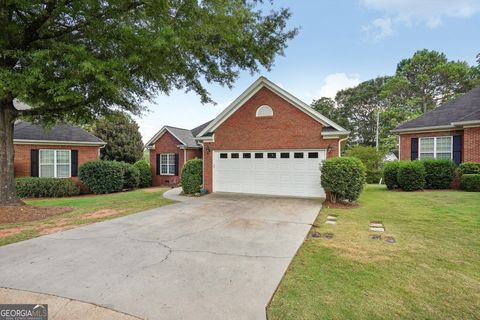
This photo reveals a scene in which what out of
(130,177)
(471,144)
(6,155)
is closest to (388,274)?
(6,155)

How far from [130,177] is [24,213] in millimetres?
9958

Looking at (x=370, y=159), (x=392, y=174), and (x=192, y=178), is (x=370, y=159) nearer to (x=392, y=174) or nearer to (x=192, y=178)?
(x=392, y=174)

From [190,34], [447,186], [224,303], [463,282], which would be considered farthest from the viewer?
[447,186]

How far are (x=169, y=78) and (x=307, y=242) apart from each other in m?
8.91

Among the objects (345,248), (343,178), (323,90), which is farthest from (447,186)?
(323,90)

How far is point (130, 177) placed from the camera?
715 inches

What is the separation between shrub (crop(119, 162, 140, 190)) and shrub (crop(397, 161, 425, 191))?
1749 cm

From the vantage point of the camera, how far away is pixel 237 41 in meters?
9.68

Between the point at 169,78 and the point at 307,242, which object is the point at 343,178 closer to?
the point at 307,242

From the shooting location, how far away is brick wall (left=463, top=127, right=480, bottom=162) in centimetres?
1256

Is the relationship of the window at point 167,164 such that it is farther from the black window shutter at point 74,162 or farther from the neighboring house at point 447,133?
the neighboring house at point 447,133

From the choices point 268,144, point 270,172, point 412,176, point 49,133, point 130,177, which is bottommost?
point 130,177

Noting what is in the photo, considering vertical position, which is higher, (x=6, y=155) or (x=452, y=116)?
(x=452, y=116)
